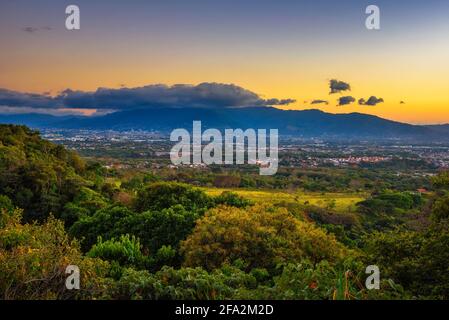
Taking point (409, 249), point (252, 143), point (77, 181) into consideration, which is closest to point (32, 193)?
point (77, 181)

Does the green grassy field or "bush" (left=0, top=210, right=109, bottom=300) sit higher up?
"bush" (left=0, top=210, right=109, bottom=300)

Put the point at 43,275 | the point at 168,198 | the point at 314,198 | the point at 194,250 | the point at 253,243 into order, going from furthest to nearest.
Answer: the point at 314,198
the point at 168,198
the point at 253,243
the point at 194,250
the point at 43,275

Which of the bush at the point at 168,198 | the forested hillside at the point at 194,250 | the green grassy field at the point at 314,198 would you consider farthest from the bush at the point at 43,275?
the green grassy field at the point at 314,198

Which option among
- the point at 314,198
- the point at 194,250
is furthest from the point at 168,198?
the point at 314,198

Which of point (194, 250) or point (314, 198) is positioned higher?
point (194, 250)

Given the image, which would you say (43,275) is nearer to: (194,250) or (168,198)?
(194,250)

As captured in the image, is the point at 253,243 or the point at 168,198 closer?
the point at 253,243

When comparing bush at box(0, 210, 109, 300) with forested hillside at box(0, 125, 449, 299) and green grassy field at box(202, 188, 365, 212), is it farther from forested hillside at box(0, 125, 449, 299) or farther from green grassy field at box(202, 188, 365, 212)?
green grassy field at box(202, 188, 365, 212)

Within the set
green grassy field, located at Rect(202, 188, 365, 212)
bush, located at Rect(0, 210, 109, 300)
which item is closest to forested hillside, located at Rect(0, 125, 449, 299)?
bush, located at Rect(0, 210, 109, 300)

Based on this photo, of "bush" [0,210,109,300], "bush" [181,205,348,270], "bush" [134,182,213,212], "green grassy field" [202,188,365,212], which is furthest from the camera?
"green grassy field" [202,188,365,212]

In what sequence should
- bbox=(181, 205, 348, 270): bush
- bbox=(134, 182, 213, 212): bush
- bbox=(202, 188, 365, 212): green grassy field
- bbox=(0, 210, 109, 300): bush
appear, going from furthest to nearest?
bbox=(202, 188, 365, 212): green grassy field
bbox=(134, 182, 213, 212): bush
bbox=(181, 205, 348, 270): bush
bbox=(0, 210, 109, 300): bush
